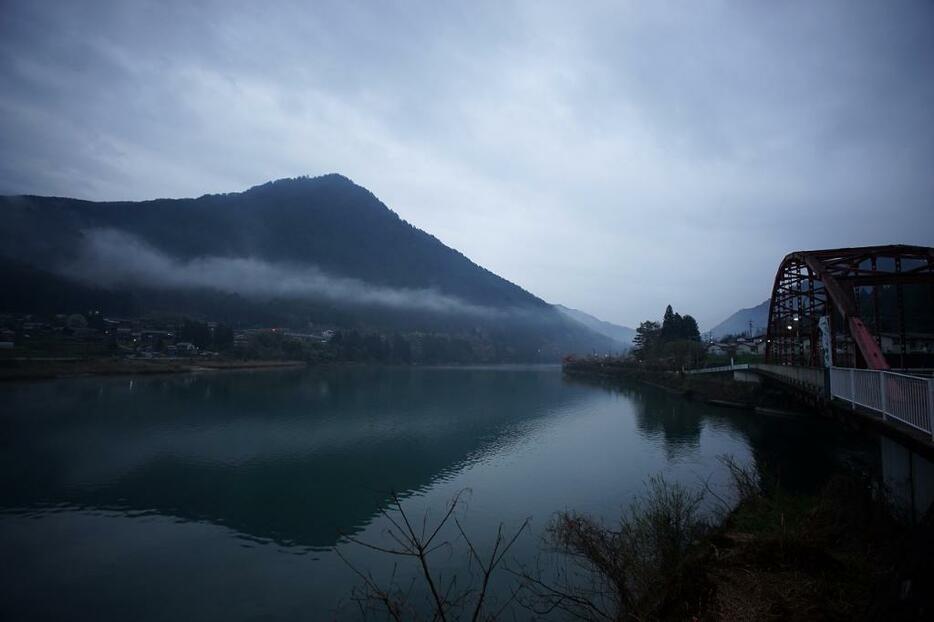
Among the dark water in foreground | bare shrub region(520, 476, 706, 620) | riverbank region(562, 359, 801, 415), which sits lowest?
the dark water in foreground

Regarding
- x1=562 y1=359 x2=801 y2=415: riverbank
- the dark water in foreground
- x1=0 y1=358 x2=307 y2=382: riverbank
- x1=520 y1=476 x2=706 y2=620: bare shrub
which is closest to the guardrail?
the dark water in foreground

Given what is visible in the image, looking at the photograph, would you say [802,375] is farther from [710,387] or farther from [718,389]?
[710,387]

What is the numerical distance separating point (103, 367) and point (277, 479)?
48974mm

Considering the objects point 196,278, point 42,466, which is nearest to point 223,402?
point 42,466

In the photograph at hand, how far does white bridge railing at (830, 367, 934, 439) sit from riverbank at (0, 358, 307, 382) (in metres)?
60.4

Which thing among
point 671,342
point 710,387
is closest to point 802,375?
point 710,387

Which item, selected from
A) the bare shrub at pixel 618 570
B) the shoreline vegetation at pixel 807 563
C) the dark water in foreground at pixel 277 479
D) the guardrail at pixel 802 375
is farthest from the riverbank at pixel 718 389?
the bare shrub at pixel 618 570

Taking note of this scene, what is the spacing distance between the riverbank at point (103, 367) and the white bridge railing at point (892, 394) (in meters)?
60.4

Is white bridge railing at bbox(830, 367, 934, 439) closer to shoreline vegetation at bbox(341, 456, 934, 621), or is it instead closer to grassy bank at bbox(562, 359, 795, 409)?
shoreline vegetation at bbox(341, 456, 934, 621)

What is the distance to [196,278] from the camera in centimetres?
17325

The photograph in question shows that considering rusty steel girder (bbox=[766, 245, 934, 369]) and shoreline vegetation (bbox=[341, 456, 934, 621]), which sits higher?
rusty steel girder (bbox=[766, 245, 934, 369])

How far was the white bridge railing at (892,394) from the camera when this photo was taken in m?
6.44

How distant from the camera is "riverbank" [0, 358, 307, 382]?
44.6 meters

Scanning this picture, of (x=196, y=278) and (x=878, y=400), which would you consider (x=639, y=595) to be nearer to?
(x=878, y=400)
